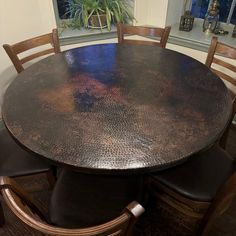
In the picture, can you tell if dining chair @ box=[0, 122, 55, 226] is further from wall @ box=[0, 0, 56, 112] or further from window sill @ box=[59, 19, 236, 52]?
window sill @ box=[59, 19, 236, 52]

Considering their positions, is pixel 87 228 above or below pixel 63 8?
below

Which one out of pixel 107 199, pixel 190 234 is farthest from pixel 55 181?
pixel 190 234

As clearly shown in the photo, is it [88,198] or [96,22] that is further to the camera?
[96,22]

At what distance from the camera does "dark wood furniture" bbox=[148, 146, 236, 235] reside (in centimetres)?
102

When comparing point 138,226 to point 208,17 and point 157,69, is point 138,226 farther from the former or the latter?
point 208,17

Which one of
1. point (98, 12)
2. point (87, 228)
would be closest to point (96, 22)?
point (98, 12)

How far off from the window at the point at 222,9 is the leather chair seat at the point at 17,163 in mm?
2127

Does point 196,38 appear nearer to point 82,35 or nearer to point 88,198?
point 82,35

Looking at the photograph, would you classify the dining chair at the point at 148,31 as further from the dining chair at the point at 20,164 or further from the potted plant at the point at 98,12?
the dining chair at the point at 20,164

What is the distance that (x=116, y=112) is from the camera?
3.34 feet

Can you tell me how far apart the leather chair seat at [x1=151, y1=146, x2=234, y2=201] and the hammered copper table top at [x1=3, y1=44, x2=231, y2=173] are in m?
0.21

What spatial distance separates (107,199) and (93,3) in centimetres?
183

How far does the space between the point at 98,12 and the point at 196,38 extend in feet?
3.22

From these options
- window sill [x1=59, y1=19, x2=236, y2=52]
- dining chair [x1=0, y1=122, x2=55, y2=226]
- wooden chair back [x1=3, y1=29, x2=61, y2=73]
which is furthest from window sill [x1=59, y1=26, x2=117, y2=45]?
dining chair [x1=0, y1=122, x2=55, y2=226]
